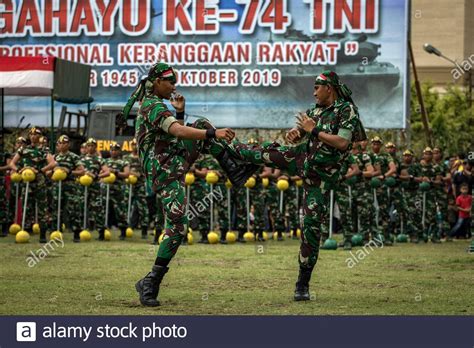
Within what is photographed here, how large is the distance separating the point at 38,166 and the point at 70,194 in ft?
3.05

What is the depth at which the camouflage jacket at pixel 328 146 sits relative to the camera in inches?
494

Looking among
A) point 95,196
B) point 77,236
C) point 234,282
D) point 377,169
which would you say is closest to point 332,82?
point 234,282

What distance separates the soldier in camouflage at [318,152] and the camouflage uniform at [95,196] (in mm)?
12267

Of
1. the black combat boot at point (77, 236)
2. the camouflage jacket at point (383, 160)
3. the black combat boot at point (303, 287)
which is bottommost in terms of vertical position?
the black combat boot at point (77, 236)

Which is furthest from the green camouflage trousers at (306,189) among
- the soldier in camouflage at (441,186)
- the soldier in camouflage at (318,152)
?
the soldier in camouflage at (441,186)

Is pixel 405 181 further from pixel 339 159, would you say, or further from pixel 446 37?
pixel 446 37

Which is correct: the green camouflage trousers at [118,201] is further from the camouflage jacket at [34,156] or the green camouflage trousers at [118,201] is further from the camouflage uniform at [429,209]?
the camouflage uniform at [429,209]

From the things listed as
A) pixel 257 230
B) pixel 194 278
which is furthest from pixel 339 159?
pixel 257 230

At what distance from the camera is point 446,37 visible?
192 feet

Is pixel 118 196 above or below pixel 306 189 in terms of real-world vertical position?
below

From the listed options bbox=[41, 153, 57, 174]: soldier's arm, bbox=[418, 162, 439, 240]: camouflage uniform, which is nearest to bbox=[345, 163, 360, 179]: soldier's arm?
bbox=[418, 162, 439, 240]: camouflage uniform

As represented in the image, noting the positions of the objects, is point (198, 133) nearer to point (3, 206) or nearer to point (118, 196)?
point (118, 196)

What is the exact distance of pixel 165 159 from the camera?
39.9ft
